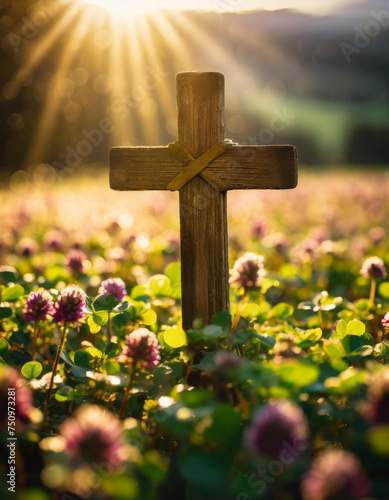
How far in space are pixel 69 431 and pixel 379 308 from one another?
1.98 m

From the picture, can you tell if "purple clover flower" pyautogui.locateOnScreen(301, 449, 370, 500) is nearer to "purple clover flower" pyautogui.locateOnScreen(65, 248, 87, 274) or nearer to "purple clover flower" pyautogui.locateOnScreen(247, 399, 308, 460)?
"purple clover flower" pyautogui.locateOnScreen(247, 399, 308, 460)

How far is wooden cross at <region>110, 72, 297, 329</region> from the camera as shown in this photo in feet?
6.45

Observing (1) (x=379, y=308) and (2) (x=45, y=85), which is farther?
(2) (x=45, y=85)

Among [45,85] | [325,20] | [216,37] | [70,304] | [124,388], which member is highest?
[325,20]

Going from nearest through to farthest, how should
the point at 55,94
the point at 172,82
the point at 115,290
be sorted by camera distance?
the point at 115,290 < the point at 55,94 < the point at 172,82

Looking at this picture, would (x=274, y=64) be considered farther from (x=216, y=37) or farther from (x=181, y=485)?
(x=181, y=485)

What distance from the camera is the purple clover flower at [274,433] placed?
3.27 ft

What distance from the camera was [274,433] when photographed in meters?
1.00

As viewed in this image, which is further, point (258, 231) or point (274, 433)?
point (258, 231)

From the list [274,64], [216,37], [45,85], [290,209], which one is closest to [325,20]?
[274,64]

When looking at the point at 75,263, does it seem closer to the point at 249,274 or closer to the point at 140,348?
the point at 249,274

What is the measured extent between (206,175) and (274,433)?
1.21 metres

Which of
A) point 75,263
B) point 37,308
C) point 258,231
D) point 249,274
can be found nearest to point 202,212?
point 249,274

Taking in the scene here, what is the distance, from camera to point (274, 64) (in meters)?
41.7
